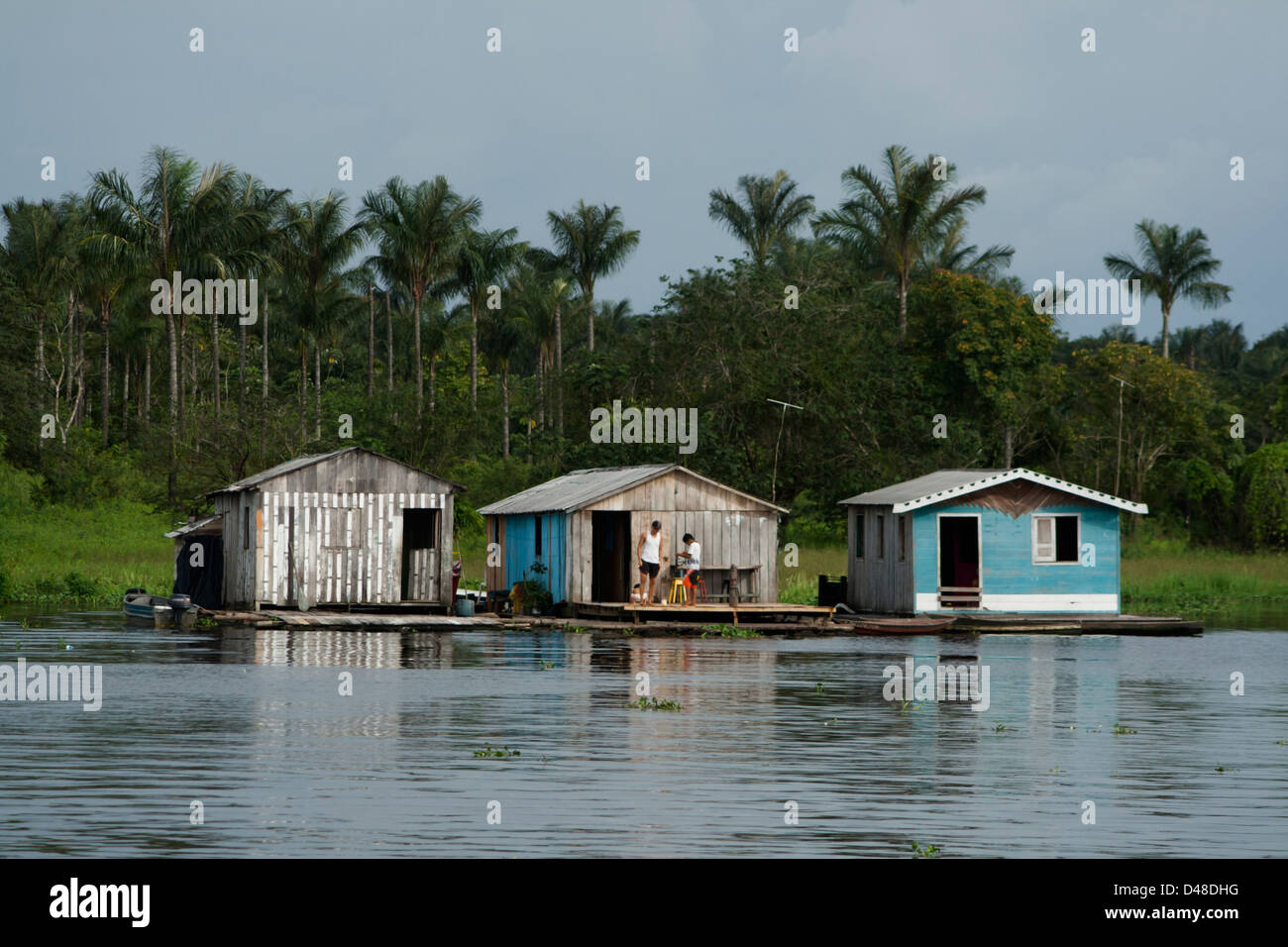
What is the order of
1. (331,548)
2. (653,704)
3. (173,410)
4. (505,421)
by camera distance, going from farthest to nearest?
(505,421)
(173,410)
(331,548)
(653,704)

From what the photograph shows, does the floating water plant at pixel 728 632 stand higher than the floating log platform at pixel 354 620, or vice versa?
the floating log platform at pixel 354 620

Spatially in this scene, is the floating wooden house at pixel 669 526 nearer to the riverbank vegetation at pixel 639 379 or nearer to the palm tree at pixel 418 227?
the riverbank vegetation at pixel 639 379

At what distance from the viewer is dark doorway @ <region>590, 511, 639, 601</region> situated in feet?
145

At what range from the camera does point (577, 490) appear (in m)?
44.4

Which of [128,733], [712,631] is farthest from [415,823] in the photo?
[712,631]

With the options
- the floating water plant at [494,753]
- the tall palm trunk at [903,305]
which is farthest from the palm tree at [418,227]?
the floating water plant at [494,753]

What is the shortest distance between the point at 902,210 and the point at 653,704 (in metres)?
53.5

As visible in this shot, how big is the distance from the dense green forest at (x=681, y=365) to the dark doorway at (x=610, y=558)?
13997mm

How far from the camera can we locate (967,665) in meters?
30.7

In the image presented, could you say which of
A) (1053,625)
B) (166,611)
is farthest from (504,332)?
(1053,625)

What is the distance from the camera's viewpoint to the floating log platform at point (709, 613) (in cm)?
3912

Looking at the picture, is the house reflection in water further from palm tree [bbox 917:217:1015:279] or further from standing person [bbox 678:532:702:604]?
palm tree [bbox 917:217:1015:279]

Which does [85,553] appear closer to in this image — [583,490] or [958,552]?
[583,490]

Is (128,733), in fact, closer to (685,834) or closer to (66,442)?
(685,834)
